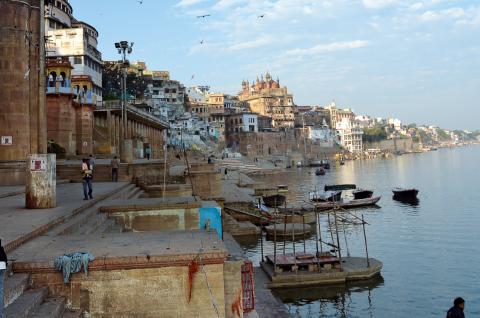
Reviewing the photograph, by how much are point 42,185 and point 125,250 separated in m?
5.46

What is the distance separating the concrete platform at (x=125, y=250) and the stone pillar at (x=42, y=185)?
3479mm

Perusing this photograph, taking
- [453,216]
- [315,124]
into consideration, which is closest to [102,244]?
[453,216]

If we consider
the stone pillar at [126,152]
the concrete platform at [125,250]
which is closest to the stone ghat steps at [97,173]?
the stone pillar at [126,152]

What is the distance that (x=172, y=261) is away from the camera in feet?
21.6

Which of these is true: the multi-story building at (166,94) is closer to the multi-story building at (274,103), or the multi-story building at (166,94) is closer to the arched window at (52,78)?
the multi-story building at (274,103)

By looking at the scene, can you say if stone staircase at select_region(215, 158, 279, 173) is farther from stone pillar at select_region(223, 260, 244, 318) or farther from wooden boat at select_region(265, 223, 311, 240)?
stone pillar at select_region(223, 260, 244, 318)

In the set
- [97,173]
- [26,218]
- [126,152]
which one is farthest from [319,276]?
[126,152]

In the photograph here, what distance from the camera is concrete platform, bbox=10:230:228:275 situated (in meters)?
6.41

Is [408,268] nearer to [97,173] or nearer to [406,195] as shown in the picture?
[97,173]

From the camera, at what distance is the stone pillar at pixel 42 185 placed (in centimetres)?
1134

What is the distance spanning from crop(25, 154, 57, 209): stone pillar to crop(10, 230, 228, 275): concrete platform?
11.4ft

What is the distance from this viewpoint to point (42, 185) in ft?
37.9

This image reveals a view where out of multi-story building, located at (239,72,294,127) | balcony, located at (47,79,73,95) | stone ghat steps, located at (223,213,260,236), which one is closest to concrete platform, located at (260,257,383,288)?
stone ghat steps, located at (223,213,260,236)

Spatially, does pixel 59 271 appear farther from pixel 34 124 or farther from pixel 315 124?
pixel 315 124
